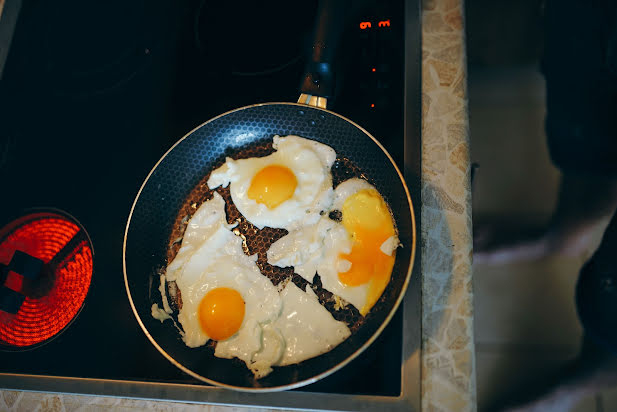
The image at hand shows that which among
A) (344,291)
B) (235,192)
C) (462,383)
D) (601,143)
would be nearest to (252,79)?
(235,192)

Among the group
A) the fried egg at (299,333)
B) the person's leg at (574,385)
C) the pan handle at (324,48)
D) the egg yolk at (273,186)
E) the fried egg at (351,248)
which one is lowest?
the person's leg at (574,385)

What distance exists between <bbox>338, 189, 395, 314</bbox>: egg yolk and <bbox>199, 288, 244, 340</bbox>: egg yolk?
0.35 metres

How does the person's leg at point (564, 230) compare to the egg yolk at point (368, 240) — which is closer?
the egg yolk at point (368, 240)

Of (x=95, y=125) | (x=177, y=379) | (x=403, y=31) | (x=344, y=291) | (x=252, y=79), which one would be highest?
(x=403, y=31)

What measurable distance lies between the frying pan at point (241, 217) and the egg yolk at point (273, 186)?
10cm

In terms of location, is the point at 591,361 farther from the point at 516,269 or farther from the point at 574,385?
the point at 516,269

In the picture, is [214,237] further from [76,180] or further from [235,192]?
[76,180]

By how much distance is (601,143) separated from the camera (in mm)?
1635

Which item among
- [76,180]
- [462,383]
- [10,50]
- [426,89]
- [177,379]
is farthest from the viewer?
[10,50]

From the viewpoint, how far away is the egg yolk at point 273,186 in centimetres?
129

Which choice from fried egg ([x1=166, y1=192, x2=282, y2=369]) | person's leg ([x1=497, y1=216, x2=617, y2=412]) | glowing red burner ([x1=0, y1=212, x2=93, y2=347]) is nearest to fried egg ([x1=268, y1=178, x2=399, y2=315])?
fried egg ([x1=166, y1=192, x2=282, y2=369])

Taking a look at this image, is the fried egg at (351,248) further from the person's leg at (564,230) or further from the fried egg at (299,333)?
the person's leg at (564,230)

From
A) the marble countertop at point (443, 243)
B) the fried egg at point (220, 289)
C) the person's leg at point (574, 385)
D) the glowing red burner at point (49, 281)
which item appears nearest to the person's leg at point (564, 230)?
the person's leg at point (574, 385)

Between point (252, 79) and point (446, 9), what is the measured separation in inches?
29.1
